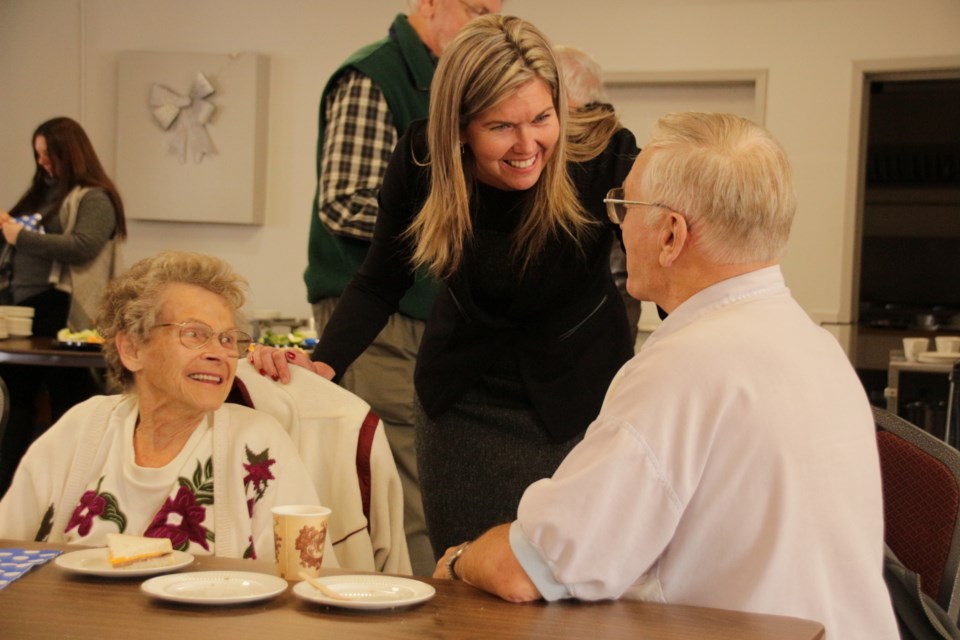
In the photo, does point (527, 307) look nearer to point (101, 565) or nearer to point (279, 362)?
point (279, 362)

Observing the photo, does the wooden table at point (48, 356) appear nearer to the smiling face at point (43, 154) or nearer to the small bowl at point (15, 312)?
the small bowl at point (15, 312)

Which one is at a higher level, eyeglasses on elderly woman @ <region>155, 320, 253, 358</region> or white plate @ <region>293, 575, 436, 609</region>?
eyeglasses on elderly woman @ <region>155, 320, 253, 358</region>

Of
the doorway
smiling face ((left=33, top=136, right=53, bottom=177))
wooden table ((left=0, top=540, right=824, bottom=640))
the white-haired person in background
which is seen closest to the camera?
wooden table ((left=0, top=540, right=824, bottom=640))

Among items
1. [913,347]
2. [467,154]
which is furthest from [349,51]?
[467,154]

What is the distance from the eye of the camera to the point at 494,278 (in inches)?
88.5

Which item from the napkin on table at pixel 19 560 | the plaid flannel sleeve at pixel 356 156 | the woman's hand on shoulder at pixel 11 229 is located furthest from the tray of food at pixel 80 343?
the napkin on table at pixel 19 560

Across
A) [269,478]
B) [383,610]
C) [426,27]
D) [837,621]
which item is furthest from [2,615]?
[426,27]

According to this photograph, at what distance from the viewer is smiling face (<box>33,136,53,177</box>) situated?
17.3 ft

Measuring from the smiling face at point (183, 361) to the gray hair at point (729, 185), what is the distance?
1025 mm

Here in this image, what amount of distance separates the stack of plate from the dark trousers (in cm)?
15

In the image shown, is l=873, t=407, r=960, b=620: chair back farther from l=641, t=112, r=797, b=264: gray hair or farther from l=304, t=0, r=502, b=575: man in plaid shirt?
l=304, t=0, r=502, b=575: man in plaid shirt

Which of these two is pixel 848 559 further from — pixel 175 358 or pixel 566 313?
pixel 175 358

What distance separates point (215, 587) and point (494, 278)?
38.1 inches

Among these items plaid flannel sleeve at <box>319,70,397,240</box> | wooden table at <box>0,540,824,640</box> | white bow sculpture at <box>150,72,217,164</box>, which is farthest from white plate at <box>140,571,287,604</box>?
white bow sculpture at <box>150,72,217,164</box>
